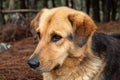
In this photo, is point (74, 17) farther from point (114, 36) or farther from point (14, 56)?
point (14, 56)

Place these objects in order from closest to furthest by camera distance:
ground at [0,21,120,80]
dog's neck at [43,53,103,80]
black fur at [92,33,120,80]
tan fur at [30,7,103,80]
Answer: tan fur at [30,7,103,80]
dog's neck at [43,53,103,80]
black fur at [92,33,120,80]
ground at [0,21,120,80]

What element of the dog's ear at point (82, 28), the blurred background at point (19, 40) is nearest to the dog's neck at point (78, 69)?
the dog's ear at point (82, 28)

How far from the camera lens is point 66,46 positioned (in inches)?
237

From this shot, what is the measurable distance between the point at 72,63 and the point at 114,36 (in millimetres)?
1502

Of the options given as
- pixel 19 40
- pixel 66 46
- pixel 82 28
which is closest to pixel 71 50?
pixel 66 46

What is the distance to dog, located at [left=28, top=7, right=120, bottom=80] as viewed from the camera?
5.95 m

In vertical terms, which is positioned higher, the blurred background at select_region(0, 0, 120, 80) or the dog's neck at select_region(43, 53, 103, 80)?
the dog's neck at select_region(43, 53, 103, 80)

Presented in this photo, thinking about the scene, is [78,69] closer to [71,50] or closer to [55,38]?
[71,50]

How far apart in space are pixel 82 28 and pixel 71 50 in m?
0.35

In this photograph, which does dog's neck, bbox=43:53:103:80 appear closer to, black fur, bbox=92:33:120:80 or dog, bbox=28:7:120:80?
A: dog, bbox=28:7:120:80

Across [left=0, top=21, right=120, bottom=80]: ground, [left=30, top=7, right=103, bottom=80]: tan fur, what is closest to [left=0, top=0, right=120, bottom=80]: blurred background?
[left=0, top=21, right=120, bottom=80]: ground

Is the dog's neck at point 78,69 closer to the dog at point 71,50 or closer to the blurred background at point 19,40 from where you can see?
the dog at point 71,50

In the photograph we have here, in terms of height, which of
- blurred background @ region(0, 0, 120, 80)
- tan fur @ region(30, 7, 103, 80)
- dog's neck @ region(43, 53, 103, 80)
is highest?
tan fur @ region(30, 7, 103, 80)

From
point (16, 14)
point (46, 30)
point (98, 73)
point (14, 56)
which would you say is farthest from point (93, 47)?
point (16, 14)
